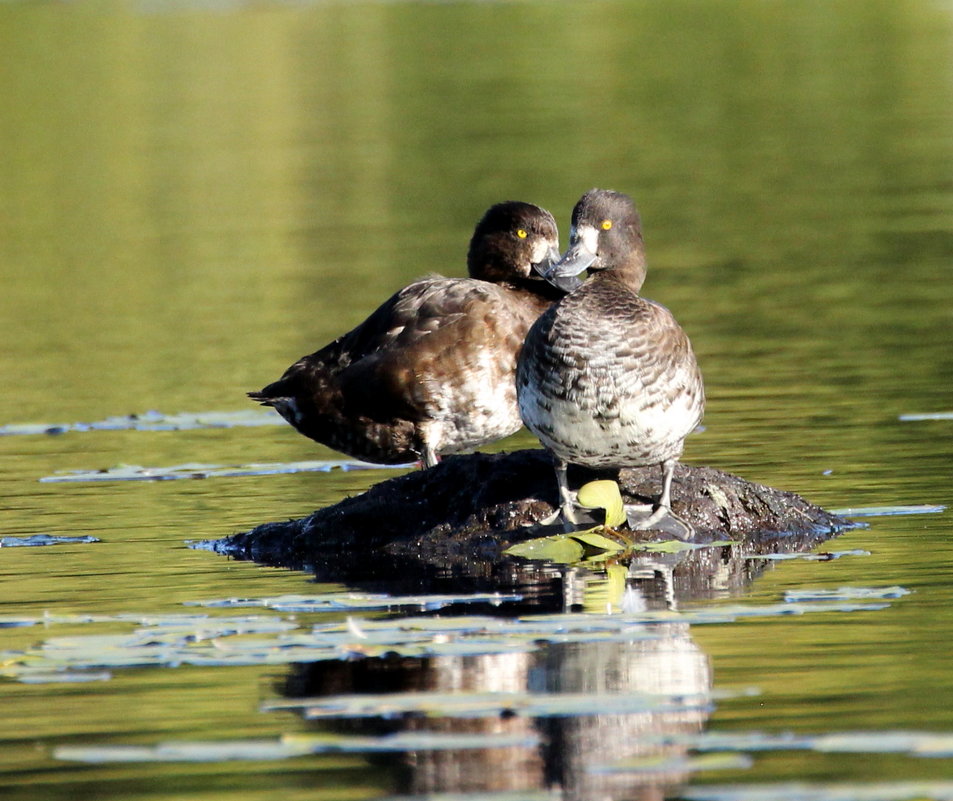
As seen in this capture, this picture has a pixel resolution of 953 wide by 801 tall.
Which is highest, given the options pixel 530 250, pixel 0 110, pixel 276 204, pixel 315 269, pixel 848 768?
pixel 0 110

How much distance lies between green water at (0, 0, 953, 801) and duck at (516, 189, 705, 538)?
80cm

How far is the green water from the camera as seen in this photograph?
6.46m

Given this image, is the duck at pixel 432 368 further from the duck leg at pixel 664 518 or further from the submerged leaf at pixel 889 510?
the submerged leaf at pixel 889 510

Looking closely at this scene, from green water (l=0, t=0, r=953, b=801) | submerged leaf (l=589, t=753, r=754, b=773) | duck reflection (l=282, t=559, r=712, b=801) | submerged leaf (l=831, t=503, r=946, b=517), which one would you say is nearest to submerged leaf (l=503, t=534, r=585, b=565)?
green water (l=0, t=0, r=953, b=801)

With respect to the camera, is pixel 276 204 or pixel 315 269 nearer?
pixel 315 269

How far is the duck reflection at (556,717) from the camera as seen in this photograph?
18.6 ft

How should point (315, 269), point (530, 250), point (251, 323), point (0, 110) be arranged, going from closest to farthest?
point (530, 250), point (251, 323), point (315, 269), point (0, 110)

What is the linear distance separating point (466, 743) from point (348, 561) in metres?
3.44

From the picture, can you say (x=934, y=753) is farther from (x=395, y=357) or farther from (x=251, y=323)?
(x=251, y=323)

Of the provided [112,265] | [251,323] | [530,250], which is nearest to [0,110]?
[112,265]

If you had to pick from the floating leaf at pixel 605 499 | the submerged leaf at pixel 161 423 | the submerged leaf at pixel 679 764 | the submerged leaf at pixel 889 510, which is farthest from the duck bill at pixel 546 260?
the submerged leaf at pixel 679 764

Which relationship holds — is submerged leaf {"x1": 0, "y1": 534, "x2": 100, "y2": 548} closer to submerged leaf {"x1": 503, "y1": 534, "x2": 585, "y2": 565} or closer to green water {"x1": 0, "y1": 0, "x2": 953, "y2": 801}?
green water {"x1": 0, "y1": 0, "x2": 953, "y2": 801}

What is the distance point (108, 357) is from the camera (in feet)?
59.1

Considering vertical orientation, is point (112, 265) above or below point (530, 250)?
above
